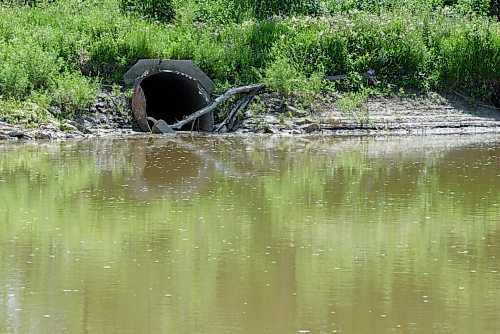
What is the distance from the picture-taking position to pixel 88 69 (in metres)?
21.8

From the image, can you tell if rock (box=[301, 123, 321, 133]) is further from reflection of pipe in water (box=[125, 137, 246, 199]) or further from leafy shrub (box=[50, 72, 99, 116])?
leafy shrub (box=[50, 72, 99, 116])

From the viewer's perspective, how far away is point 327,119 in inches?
848

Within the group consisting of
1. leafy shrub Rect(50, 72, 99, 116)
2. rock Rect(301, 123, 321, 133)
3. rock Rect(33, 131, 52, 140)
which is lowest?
rock Rect(301, 123, 321, 133)

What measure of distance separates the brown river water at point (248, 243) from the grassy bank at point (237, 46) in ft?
13.5

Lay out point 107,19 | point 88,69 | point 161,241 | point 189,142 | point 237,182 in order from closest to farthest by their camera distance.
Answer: point 161,241, point 237,182, point 189,142, point 88,69, point 107,19

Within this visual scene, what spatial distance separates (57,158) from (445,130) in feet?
30.6

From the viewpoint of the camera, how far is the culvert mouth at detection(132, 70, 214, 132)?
20672 mm

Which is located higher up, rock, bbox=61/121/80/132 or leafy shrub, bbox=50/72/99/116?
leafy shrub, bbox=50/72/99/116

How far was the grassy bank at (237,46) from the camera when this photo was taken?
67.9 ft

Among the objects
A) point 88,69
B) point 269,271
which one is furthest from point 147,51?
point 269,271

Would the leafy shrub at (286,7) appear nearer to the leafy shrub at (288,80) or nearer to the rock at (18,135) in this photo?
the leafy shrub at (288,80)

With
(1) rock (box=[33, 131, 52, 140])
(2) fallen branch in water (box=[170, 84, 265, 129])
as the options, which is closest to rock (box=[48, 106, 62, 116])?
(1) rock (box=[33, 131, 52, 140])

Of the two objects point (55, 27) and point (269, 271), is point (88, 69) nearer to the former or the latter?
point (55, 27)

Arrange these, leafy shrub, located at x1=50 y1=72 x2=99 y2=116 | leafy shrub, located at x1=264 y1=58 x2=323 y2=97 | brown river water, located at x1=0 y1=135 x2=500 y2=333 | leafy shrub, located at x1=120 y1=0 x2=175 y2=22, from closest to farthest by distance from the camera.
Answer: brown river water, located at x1=0 y1=135 x2=500 y2=333, leafy shrub, located at x1=50 y1=72 x2=99 y2=116, leafy shrub, located at x1=264 y1=58 x2=323 y2=97, leafy shrub, located at x1=120 y1=0 x2=175 y2=22
